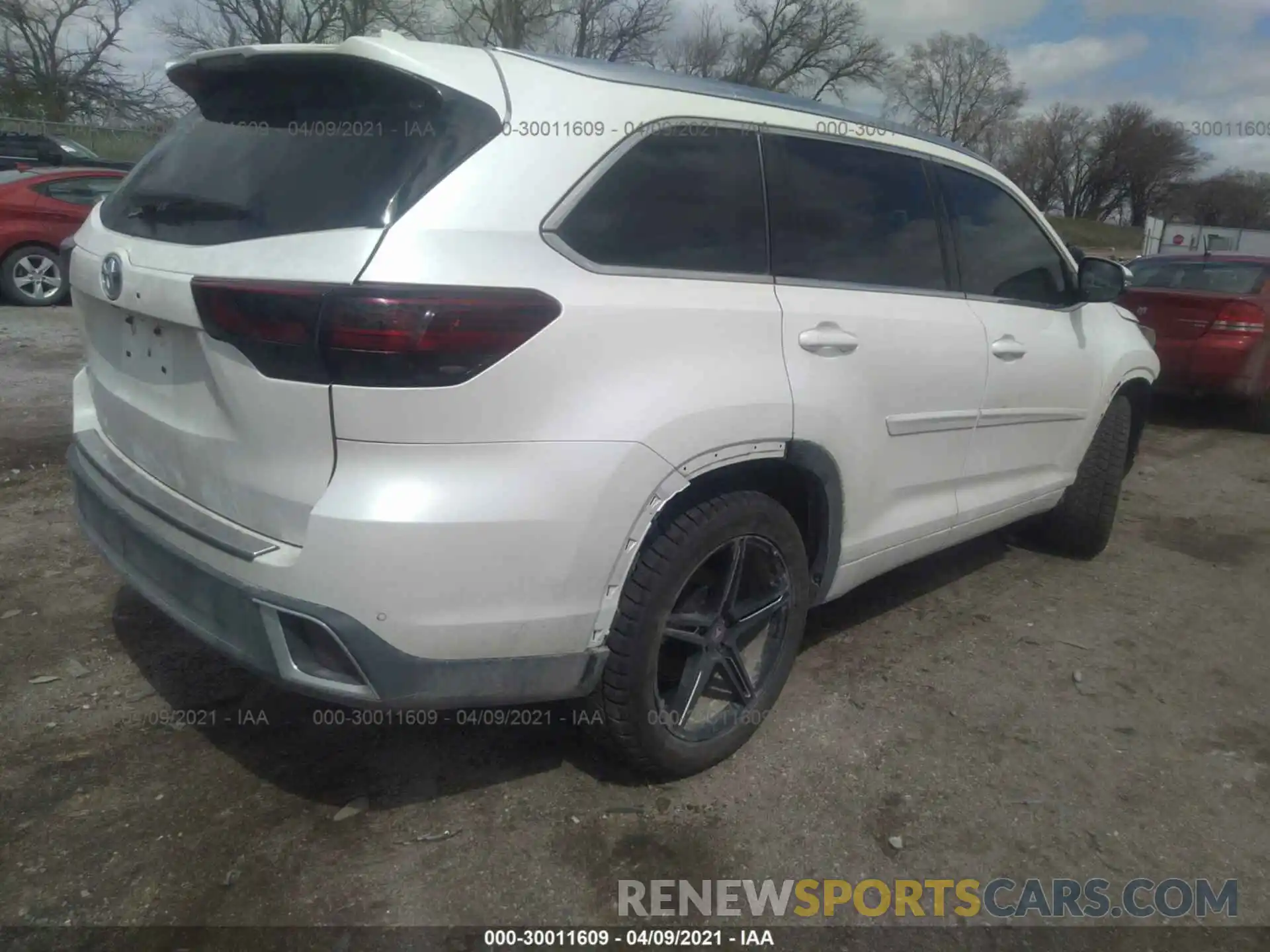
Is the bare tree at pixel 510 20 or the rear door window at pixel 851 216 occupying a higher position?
the bare tree at pixel 510 20

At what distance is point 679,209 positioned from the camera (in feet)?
8.06

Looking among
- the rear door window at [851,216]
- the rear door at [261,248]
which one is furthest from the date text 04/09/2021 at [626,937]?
the rear door window at [851,216]

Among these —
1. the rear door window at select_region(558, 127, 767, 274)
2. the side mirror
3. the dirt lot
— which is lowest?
the dirt lot

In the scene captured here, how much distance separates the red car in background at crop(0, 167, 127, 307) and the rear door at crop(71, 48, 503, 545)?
8420mm

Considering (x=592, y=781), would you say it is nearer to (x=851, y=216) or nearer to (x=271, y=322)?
(x=271, y=322)

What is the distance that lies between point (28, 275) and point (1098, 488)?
10.1m

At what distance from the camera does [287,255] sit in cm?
200

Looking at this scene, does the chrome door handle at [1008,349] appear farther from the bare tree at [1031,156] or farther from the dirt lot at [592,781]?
the bare tree at [1031,156]

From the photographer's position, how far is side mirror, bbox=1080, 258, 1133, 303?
3.98 m

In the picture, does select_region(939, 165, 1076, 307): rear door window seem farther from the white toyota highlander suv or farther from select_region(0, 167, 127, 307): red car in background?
select_region(0, 167, 127, 307): red car in background

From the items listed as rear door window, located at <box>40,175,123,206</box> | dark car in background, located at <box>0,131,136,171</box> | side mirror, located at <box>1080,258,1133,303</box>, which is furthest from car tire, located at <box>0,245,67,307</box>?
side mirror, located at <box>1080,258,1133,303</box>

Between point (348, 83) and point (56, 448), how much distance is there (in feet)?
13.3

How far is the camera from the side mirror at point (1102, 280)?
398cm

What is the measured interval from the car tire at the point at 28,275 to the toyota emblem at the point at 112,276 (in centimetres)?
851
